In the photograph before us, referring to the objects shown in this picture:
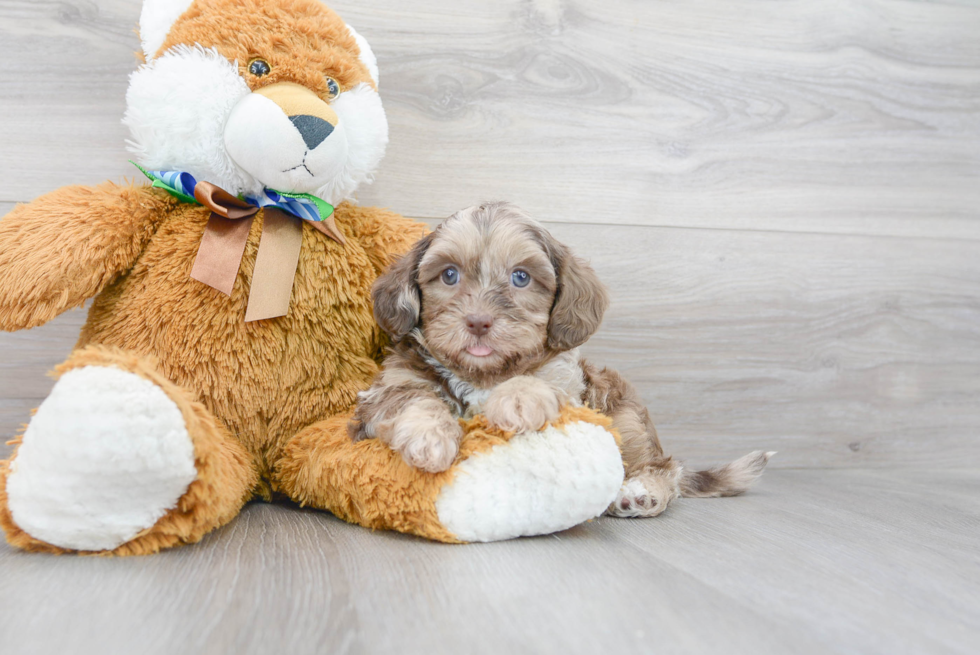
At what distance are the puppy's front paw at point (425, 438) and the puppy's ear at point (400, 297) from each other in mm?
235

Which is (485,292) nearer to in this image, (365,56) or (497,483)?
(497,483)

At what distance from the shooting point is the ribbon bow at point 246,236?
1.61m

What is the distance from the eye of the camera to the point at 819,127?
249cm

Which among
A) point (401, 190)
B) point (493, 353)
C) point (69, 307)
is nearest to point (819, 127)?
point (401, 190)

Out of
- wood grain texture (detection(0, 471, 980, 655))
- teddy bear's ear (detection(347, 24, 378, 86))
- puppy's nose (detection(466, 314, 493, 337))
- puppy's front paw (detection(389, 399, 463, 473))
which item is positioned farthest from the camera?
teddy bear's ear (detection(347, 24, 378, 86))

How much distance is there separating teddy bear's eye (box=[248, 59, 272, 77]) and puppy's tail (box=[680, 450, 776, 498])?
4.94 ft

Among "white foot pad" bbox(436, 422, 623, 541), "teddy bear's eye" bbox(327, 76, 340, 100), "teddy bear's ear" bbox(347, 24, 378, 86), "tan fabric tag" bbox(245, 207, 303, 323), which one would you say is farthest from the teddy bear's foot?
"teddy bear's ear" bbox(347, 24, 378, 86)

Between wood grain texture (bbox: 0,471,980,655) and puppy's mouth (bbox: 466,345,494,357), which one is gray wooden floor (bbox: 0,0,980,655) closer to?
wood grain texture (bbox: 0,471,980,655)

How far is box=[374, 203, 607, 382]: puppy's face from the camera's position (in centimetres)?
153

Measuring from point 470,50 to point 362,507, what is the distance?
4.76ft

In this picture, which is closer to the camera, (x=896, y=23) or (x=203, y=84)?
(x=203, y=84)

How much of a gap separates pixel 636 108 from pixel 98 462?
6.18 feet

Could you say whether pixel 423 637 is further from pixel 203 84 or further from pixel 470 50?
pixel 470 50

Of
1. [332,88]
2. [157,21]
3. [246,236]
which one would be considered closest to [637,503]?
[246,236]
